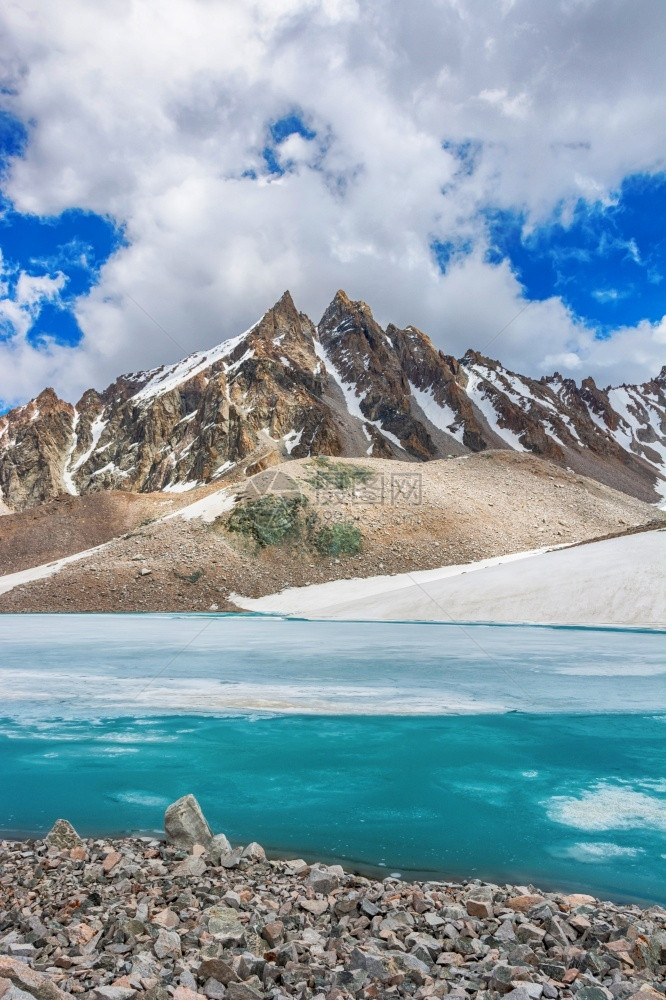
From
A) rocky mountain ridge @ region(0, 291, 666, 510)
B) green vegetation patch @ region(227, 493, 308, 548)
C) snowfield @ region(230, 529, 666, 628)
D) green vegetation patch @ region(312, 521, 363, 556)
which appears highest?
rocky mountain ridge @ region(0, 291, 666, 510)

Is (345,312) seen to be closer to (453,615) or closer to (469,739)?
(453,615)

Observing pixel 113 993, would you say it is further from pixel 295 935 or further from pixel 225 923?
pixel 295 935

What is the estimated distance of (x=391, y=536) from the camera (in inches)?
Answer: 1683

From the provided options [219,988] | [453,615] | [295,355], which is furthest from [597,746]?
[295,355]

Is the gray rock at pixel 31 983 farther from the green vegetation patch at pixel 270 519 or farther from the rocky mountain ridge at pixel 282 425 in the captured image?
the rocky mountain ridge at pixel 282 425

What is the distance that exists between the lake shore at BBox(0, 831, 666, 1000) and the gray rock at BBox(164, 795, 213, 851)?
19cm

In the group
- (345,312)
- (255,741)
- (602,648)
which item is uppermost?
(345,312)

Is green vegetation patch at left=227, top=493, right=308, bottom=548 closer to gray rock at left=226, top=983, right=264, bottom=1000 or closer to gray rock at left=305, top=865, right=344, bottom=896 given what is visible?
gray rock at left=305, top=865, right=344, bottom=896

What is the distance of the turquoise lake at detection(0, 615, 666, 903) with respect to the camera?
4.86m

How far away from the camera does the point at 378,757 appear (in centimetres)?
721

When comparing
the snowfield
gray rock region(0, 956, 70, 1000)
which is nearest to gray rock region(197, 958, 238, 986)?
gray rock region(0, 956, 70, 1000)

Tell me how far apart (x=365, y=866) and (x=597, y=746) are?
439 centimetres

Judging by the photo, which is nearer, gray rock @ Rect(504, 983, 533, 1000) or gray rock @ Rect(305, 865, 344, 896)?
gray rock @ Rect(504, 983, 533, 1000)

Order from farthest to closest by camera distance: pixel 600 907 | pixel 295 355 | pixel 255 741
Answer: pixel 295 355 → pixel 255 741 → pixel 600 907
